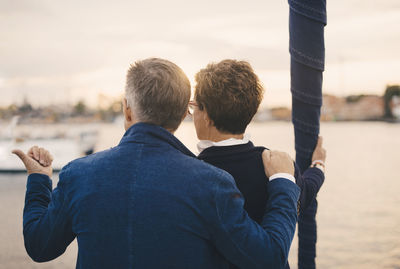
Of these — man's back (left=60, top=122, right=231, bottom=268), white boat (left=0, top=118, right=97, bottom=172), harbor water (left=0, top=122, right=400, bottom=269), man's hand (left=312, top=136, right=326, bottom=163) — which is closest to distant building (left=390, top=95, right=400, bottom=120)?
harbor water (left=0, top=122, right=400, bottom=269)

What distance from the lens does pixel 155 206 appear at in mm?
1290

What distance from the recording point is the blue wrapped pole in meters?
2.08

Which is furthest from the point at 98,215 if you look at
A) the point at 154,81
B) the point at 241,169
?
the point at 241,169

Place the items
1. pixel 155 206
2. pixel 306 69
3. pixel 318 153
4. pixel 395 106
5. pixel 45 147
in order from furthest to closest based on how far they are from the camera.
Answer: pixel 395 106
pixel 45 147
pixel 318 153
pixel 306 69
pixel 155 206

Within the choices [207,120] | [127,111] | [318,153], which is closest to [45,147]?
[318,153]

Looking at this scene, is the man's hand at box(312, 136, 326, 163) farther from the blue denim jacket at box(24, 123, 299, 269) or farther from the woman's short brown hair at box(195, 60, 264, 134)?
the blue denim jacket at box(24, 123, 299, 269)

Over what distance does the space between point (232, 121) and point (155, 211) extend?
21.6 inches

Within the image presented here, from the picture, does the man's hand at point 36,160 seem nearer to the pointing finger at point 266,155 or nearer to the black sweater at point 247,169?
the black sweater at point 247,169

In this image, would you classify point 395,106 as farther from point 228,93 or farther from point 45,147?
point 228,93

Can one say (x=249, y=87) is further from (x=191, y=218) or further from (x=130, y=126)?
(x=191, y=218)

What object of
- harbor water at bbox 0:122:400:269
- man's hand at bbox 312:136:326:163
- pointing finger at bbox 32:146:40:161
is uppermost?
pointing finger at bbox 32:146:40:161

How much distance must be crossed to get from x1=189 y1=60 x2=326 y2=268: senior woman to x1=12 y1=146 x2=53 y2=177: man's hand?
601mm

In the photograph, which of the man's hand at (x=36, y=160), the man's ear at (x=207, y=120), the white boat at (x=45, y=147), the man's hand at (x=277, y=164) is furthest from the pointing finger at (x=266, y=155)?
the white boat at (x=45, y=147)

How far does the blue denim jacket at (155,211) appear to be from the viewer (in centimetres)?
130
